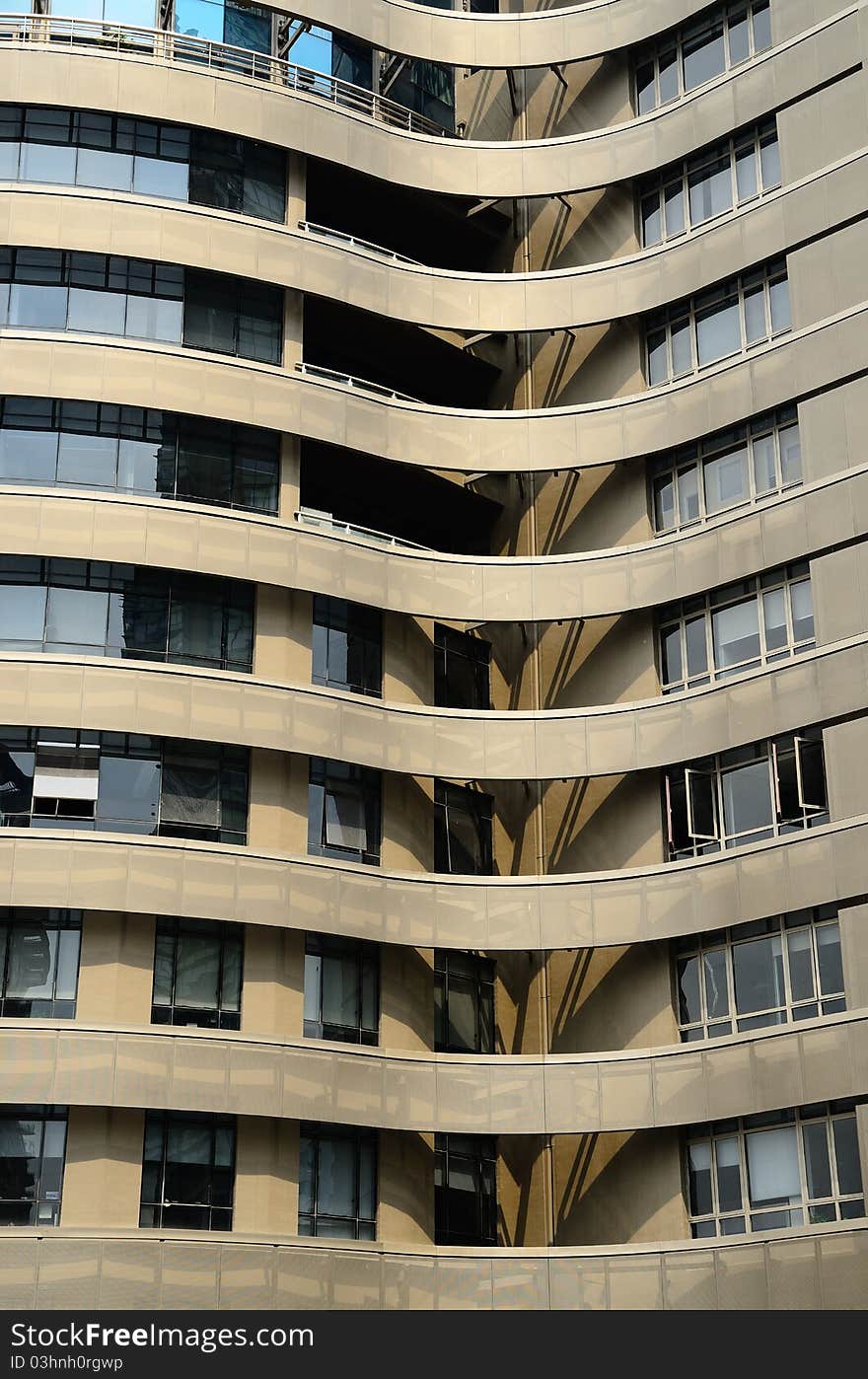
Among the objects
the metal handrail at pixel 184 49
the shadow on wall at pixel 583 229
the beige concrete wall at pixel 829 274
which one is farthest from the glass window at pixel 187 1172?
the metal handrail at pixel 184 49

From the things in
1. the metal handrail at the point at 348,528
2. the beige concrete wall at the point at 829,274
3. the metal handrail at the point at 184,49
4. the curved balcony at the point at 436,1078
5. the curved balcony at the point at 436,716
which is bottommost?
the curved balcony at the point at 436,1078

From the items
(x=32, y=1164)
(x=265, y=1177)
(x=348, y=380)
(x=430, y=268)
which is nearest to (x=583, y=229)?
(x=430, y=268)

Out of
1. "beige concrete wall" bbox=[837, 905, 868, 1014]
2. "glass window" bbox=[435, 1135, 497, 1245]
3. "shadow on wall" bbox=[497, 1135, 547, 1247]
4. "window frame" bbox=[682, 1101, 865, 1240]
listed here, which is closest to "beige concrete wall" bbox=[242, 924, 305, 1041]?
"glass window" bbox=[435, 1135, 497, 1245]

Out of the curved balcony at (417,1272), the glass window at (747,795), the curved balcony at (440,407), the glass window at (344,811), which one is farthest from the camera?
the glass window at (344,811)

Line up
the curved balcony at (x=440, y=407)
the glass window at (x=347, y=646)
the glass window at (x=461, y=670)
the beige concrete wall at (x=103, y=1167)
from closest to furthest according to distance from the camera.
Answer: the beige concrete wall at (x=103, y=1167) < the curved balcony at (x=440, y=407) < the glass window at (x=347, y=646) < the glass window at (x=461, y=670)

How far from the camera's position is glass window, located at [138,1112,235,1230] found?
34.7 metres

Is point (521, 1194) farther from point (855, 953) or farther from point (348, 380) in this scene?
point (348, 380)

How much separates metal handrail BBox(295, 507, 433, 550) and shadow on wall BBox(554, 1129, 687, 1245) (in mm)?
13973

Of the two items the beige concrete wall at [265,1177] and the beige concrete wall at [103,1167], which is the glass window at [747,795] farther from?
the beige concrete wall at [103,1167]

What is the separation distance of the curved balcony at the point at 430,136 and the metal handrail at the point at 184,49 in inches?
6.7

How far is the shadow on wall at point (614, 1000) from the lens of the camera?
38.0 m

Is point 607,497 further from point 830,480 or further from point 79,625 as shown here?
point 79,625

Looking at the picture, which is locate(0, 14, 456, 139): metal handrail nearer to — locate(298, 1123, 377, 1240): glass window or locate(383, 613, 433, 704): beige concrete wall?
locate(383, 613, 433, 704): beige concrete wall

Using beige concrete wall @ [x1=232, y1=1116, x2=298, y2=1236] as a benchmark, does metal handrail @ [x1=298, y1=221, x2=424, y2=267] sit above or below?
above
